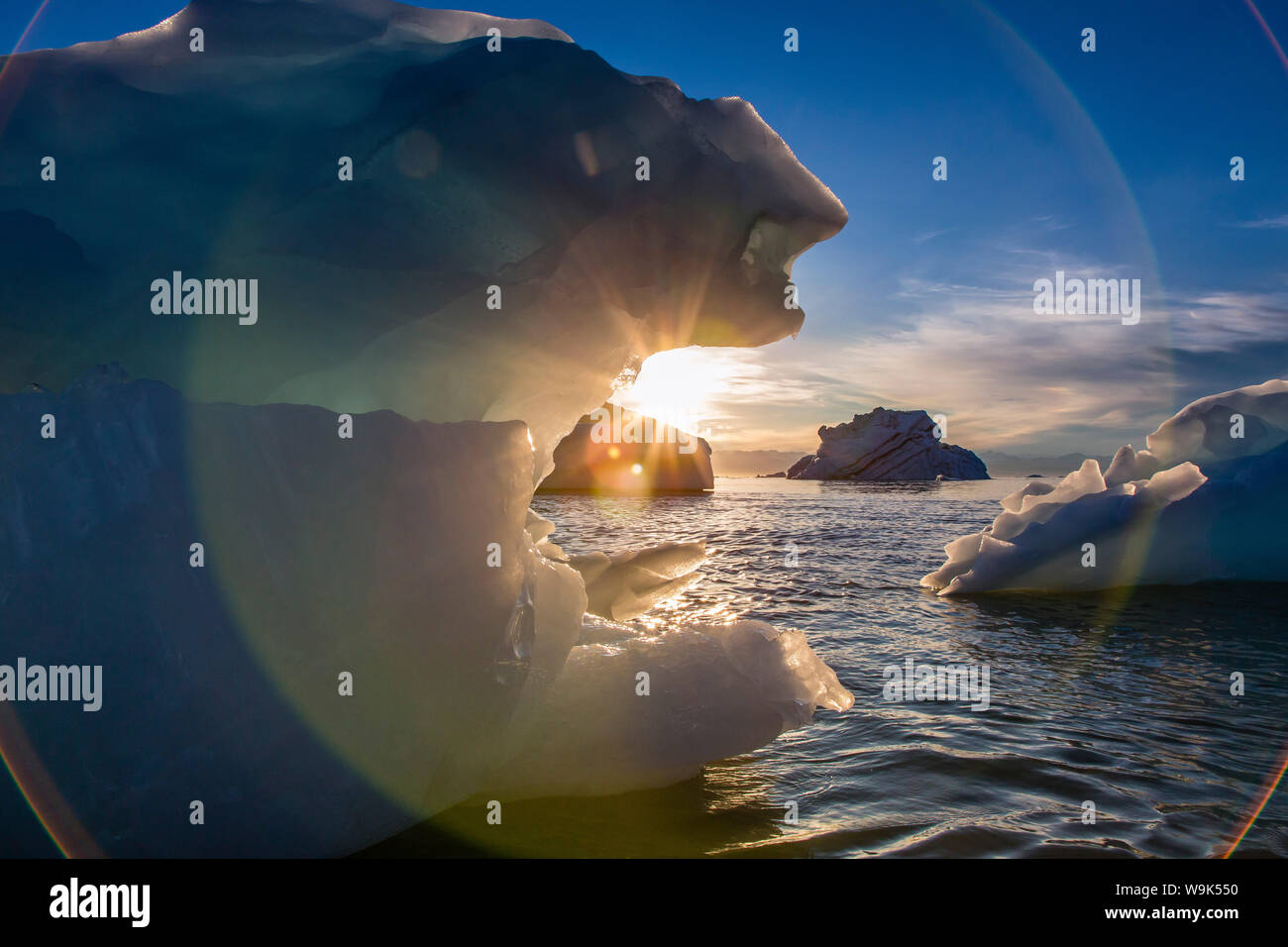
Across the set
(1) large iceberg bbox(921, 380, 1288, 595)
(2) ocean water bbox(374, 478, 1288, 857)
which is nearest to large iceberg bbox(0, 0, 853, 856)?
(2) ocean water bbox(374, 478, 1288, 857)

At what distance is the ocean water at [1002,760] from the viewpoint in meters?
3.26

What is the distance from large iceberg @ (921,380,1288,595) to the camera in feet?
32.0

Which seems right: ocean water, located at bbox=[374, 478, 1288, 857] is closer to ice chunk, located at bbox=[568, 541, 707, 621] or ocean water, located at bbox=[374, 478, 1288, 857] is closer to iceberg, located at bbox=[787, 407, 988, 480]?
ice chunk, located at bbox=[568, 541, 707, 621]

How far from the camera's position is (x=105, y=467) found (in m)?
2.98

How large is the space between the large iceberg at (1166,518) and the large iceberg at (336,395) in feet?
22.6

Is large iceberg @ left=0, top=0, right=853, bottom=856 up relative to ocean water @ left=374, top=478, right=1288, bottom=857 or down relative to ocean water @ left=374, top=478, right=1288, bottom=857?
up

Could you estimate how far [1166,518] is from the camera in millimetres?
9945

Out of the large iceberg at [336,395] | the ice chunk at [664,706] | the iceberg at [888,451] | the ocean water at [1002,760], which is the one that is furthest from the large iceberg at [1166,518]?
the iceberg at [888,451]

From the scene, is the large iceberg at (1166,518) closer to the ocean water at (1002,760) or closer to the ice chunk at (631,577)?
the ocean water at (1002,760)

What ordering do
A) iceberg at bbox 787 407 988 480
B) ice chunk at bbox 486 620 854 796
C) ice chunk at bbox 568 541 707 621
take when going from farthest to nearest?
1. iceberg at bbox 787 407 988 480
2. ice chunk at bbox 568 541 707 621
3. ice chunk at bbox 486 620 854 796

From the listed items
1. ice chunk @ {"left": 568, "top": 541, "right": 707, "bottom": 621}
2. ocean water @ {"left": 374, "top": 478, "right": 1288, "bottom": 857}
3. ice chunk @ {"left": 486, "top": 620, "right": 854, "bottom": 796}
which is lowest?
ocean water @ {"left": 374, "top": 478, "right": 1288, "bottom": 857}

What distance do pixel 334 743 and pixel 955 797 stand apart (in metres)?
3.03

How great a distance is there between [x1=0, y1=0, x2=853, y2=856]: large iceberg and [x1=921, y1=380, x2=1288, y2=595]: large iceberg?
6.90 metres

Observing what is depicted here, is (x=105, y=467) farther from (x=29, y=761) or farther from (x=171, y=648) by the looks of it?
(x=29, y=761)
